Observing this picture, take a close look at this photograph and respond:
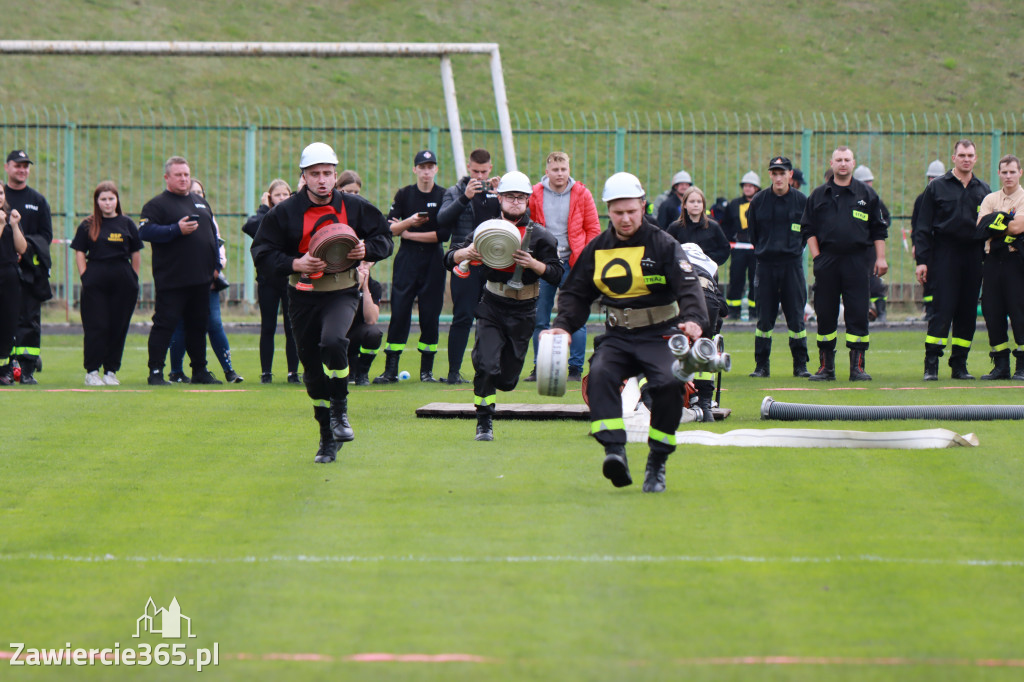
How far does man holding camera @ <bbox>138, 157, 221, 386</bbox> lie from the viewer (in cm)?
1327

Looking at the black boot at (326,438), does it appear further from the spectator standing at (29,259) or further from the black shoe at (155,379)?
the spectator standing at (29,259)

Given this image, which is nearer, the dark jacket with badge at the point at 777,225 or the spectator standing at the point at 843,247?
the spectator standing at the point at 843,247

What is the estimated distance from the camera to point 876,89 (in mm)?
40188

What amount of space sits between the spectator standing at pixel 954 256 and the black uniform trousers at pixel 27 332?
891 cm

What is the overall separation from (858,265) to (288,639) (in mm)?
9419

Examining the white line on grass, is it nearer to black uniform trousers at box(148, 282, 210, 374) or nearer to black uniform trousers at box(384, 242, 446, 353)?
black uniform trousers at box(148, 282, 210, 374)

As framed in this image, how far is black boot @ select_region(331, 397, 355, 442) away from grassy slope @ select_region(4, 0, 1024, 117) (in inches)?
1060

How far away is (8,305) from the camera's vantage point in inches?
523

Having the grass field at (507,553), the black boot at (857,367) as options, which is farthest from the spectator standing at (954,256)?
the grass field at (507,553)

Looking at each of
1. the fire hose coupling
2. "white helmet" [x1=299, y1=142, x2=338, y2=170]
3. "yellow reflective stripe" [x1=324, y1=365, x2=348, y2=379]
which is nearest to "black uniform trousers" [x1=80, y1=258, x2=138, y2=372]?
"yellow reflective stripe" [x1=324, y1=365, x2=348, y2=379]

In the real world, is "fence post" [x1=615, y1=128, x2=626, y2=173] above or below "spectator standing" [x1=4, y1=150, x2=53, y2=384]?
above

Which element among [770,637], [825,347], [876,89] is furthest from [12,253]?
[876,89]

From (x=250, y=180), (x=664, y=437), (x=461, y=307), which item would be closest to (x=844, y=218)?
(x=461, y=307)

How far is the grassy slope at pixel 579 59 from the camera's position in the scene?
37.4 metres
